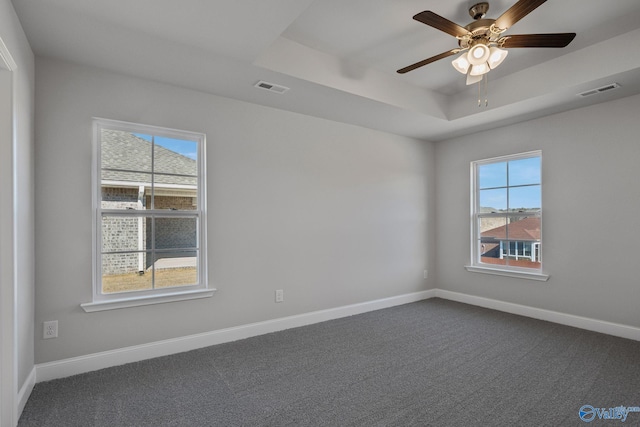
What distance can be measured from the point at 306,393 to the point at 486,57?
107 inches

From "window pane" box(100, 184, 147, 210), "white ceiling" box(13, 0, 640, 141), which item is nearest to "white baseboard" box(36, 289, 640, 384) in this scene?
"window pane" box(100, 184, 147, 210)

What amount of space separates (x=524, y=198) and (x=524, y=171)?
344mm

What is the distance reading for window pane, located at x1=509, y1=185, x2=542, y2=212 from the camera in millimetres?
4008

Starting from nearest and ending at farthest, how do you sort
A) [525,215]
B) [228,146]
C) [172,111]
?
[172,111]
[228,146]
[525,215]

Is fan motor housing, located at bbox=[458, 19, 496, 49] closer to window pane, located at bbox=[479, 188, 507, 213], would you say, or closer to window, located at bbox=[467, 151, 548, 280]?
window, located at bbox=[467, 151, 548, 280]

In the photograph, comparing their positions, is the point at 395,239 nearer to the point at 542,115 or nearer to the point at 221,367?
the point at 542,115

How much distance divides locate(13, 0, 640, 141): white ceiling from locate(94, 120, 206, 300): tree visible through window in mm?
572

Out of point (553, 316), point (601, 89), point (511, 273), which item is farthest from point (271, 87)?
point (553, 316)

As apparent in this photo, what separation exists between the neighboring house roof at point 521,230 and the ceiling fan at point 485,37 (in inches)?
94.2

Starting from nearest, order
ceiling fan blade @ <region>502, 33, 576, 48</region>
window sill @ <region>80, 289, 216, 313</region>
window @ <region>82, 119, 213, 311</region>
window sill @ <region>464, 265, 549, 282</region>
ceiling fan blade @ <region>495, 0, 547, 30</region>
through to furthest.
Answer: ceiling fan blade @ <region>495, 0, 547, 30</region>, ceiling fan blade @ <region>502, 33, 576, 48</region>, window sill @ <region>80, 289, 216, 313</region>, window @ <region>82, 119, 213, 311</region>, window sill @ <region>464, 265, 549, 282</region>

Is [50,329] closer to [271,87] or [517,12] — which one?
[271,87]

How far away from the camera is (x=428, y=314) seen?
413 cm

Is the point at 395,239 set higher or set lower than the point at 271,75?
lower

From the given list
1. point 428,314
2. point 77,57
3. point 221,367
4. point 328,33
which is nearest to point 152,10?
point 77,57
